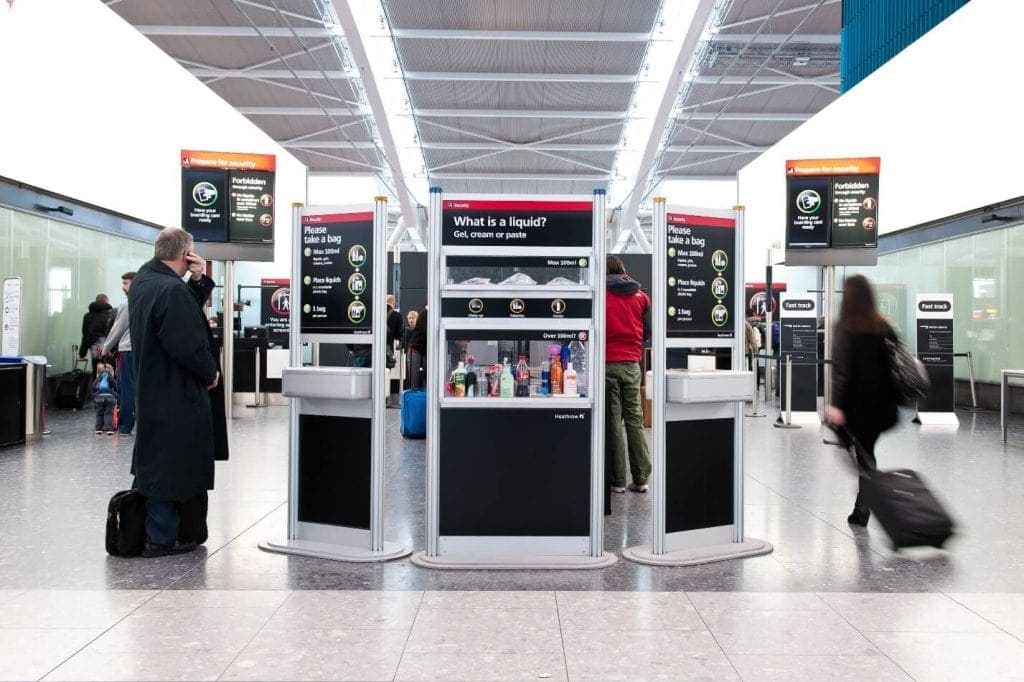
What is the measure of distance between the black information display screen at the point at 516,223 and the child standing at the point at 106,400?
6862mm

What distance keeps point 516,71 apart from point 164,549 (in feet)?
49.8

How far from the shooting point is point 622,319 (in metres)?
6.58

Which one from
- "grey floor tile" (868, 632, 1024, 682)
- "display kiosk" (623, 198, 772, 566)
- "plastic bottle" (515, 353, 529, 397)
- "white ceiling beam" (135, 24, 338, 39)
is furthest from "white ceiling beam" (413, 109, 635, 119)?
"grey floor tile" (868, 632, 1024, 682)

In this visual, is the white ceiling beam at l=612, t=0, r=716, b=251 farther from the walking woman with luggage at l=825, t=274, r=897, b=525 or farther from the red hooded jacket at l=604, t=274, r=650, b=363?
the walking woman with luggage at l=825, t=274, r=897, b=525

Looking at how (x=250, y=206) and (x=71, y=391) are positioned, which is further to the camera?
(x=71, y=391)

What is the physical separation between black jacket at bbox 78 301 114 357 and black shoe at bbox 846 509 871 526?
36.3 ft

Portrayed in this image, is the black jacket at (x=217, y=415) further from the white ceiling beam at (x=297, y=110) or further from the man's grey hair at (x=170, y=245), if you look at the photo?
the white ceiling beam at (x=297, y=110)

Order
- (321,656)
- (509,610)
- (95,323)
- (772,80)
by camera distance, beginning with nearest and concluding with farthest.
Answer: (321,656) < (509,610) < (95,323) < (772,80)

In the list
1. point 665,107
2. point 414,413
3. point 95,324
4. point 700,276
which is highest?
point 665,107

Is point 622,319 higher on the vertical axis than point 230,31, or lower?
lower

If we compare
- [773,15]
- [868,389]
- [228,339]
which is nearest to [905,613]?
[868,389]

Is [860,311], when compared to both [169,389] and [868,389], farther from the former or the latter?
[169,389]

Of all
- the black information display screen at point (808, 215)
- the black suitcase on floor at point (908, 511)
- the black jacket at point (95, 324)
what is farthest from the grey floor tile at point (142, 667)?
the black jacket at point (95, 324)

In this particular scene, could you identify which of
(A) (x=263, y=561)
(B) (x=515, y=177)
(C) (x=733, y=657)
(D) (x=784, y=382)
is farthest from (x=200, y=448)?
(B) (x=515, y=177)
